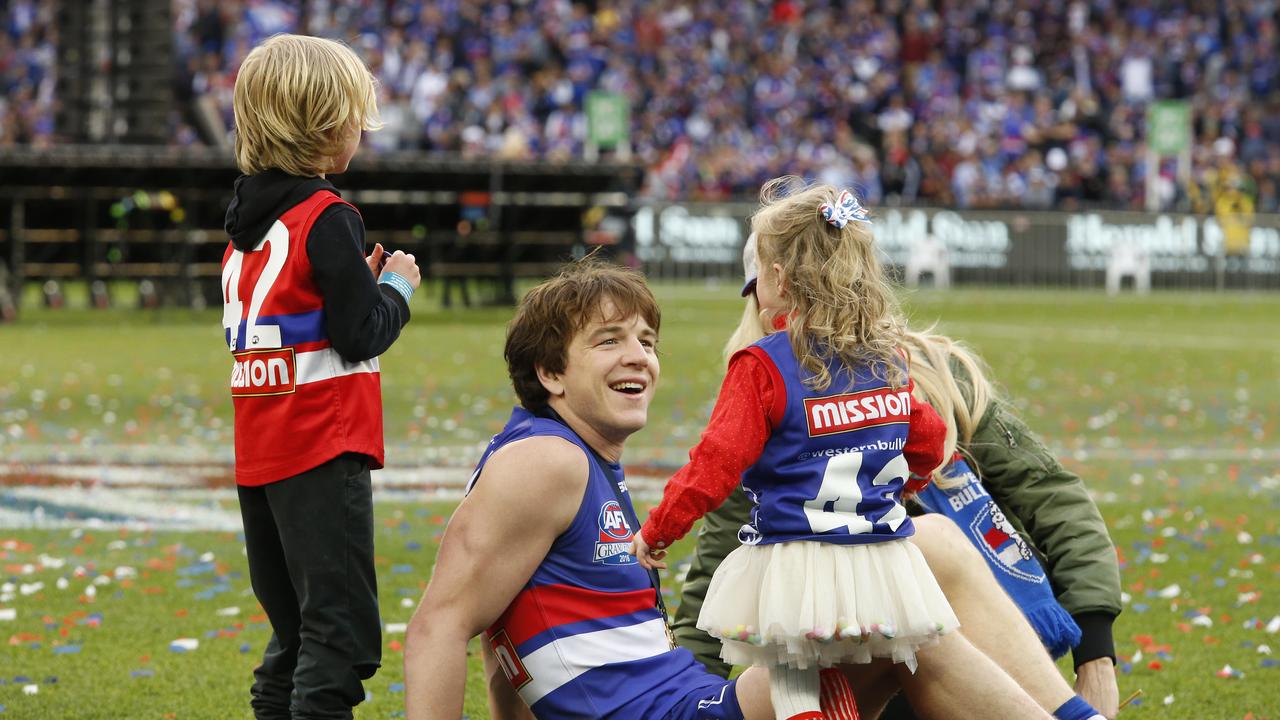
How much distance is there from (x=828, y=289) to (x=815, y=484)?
0.36 metres

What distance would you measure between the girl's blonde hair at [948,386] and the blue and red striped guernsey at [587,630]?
743mm

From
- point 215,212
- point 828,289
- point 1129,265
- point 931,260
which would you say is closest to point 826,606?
point 828,289

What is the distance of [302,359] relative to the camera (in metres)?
3.45

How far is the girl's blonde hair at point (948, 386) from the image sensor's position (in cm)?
381

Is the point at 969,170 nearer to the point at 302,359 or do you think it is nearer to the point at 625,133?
the point at 625,133

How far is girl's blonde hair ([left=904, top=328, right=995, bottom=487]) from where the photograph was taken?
3.81 metres

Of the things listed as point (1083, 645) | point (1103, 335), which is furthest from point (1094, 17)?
point (1083, 645)

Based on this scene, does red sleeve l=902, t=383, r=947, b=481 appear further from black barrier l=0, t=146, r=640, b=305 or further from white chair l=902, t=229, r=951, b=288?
white chair l=902, t=229, r=951, b=288

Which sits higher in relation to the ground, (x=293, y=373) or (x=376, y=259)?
(x=376, y=259)

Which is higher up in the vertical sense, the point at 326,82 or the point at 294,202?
the point at 326,82

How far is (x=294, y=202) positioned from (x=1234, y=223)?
2926cm

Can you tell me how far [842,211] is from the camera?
337cm

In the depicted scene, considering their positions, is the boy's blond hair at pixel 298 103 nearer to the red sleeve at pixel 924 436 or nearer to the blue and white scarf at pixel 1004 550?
the red sleeve at pixel 924 436

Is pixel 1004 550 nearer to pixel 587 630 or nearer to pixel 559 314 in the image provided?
pixel 587 630
